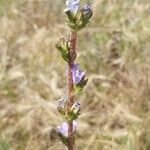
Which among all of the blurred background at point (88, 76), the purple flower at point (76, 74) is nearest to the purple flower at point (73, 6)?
the purple flower at point (76, 74)

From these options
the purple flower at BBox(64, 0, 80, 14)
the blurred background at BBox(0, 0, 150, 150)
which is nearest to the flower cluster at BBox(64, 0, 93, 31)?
the purple flower at BBox(64, 0, 80, 14)

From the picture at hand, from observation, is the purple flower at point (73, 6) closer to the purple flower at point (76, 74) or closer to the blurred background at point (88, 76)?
the purple flower at point (76, 74)

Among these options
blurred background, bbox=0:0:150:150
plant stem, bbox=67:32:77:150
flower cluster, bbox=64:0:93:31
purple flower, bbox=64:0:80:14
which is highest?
purple flower, bbox=64:0:80:14

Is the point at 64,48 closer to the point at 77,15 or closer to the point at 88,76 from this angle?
the point at 77,15

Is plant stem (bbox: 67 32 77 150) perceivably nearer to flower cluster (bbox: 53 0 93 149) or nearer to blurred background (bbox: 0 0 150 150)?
flower cluster (bbox: 53 0 93 149)

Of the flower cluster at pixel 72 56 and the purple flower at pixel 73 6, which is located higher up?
the purple flower at pixel 73 6

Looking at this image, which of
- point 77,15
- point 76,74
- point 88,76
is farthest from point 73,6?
point 88,76

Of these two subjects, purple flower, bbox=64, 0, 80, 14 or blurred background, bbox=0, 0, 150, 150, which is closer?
purple flower, bbox=64, 0, 80, 14

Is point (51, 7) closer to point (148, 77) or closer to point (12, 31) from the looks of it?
point (12, 31)

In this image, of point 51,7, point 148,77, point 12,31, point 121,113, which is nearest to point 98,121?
point 121,113
